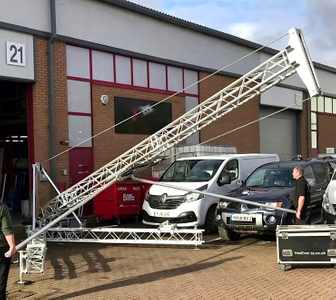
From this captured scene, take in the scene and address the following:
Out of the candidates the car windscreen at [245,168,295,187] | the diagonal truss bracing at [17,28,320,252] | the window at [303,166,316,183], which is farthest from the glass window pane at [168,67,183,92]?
the window at [303,166,316,183]

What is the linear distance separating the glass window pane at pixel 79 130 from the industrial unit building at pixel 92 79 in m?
0.03

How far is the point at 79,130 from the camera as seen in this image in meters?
14.3

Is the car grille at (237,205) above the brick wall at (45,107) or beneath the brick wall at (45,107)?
beneath

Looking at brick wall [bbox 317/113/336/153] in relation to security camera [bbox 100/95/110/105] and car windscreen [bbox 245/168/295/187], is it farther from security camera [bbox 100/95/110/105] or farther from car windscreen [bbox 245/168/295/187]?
car windscreen [bbox 245/168/295/187]

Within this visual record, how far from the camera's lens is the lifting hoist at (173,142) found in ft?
30.0

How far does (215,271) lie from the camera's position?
7621 mm

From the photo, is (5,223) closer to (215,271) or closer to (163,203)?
(215,271)

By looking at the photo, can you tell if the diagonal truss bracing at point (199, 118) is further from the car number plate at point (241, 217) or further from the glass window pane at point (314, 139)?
the glass window pane at point (314, 139)

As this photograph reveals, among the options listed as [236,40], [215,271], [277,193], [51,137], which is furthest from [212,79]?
[215,271]

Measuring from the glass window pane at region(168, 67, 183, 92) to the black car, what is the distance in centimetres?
740

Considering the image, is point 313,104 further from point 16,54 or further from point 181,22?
point 16,54

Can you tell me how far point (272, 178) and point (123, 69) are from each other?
727 cm

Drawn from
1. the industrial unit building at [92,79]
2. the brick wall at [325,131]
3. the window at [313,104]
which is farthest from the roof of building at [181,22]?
the brick wall at [325,131]

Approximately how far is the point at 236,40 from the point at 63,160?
34.4ft
